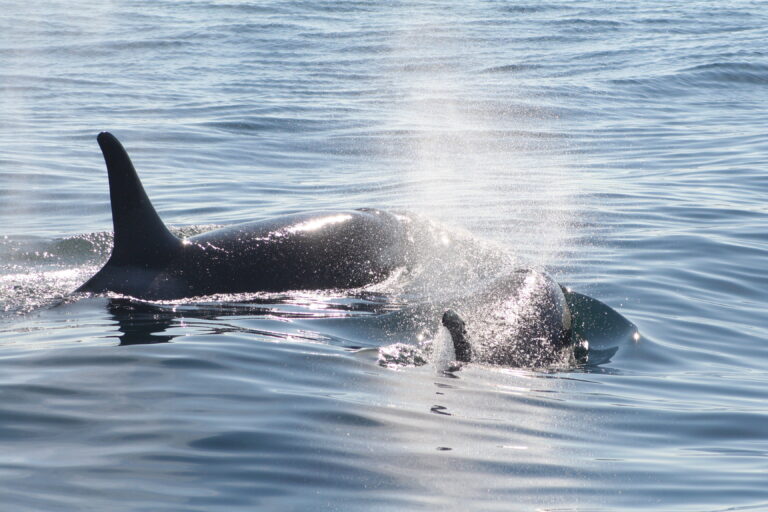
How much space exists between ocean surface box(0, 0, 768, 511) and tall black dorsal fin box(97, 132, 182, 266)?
1.32 feet

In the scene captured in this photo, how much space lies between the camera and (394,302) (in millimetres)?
9328

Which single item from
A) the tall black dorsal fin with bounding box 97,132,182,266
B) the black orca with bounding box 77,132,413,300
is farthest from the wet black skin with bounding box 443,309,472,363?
the tall black dorsal fin with bounding box 97,132,182,266

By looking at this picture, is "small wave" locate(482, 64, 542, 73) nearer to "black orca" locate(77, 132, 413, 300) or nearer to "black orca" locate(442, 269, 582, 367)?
"black orca" locate(77, 132, 413, 300)

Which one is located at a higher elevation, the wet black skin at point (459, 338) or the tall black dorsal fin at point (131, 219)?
the tall black dorsal fin at point (131, 219)

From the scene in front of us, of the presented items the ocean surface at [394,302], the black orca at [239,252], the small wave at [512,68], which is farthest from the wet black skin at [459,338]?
the small wave at [512,68]

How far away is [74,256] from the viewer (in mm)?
11586

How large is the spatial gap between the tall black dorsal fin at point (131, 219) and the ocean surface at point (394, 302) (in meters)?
0.40

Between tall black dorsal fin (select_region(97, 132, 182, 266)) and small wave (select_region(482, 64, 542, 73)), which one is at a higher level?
small wave (select_region(482, 64, 542, 73))

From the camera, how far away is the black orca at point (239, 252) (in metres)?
8.81

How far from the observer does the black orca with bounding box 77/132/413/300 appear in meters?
8.81

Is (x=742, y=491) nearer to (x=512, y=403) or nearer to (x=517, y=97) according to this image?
(x=512, y=403)

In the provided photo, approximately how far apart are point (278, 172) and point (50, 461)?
1390 centimetres

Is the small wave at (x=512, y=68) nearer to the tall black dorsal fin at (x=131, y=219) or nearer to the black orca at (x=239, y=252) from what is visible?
the black orca at (x=239, y=252)

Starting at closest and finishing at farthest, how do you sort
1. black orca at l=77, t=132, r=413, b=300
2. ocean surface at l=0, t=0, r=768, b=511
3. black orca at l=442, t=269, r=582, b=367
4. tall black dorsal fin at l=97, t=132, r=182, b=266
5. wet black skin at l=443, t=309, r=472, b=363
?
ocean surface at l=0, t=0, r=768, b=511 → wet black skin at l=443, t=309, r=472, b=363 → black orca at l=442, t=269, r=582, b=367 → tall black dorsal fin at l=97, t=132, r=182, b=266 → black orca at l=77, t=132, r=413, b=300
